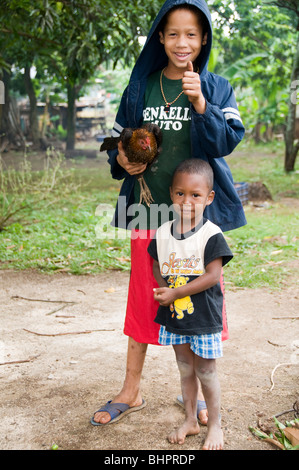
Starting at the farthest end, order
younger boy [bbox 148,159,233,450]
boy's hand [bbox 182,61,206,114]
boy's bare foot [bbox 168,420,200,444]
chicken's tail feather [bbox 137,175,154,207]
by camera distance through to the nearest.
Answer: chicken's tail feather [bbox 137,175,154,207] → boy's bare foot [bbox 168,420,200,444] → younger boy [bbox 148,159,233,450] → boy's hand [bbox 182,61,206,114]

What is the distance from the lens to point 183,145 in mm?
2191

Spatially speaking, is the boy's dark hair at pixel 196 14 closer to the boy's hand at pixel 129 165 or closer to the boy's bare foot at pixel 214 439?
the boy's hand at pixel 129 165

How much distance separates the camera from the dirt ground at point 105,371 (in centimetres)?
222

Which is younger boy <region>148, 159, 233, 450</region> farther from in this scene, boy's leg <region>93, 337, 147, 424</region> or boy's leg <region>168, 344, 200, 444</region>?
boy's leg <region>93, 337, 147, 424</region>

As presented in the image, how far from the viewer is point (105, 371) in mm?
2863

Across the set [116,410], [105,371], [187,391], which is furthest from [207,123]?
[105,371]

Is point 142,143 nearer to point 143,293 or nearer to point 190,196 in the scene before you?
point 190,196

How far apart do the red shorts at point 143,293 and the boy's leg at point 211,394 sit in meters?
0.28

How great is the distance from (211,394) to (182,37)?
1.47m

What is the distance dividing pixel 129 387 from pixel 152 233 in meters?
0.77

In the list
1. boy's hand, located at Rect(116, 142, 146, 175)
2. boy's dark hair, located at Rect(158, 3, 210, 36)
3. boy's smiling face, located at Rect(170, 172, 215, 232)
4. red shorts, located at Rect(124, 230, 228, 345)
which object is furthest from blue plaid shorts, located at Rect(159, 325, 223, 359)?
boy's dark hair, located at Rect(158, 3, 210, 36)

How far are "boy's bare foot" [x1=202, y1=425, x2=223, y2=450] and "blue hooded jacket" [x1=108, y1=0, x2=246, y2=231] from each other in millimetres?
854

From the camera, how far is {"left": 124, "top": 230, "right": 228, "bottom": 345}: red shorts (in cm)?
229
